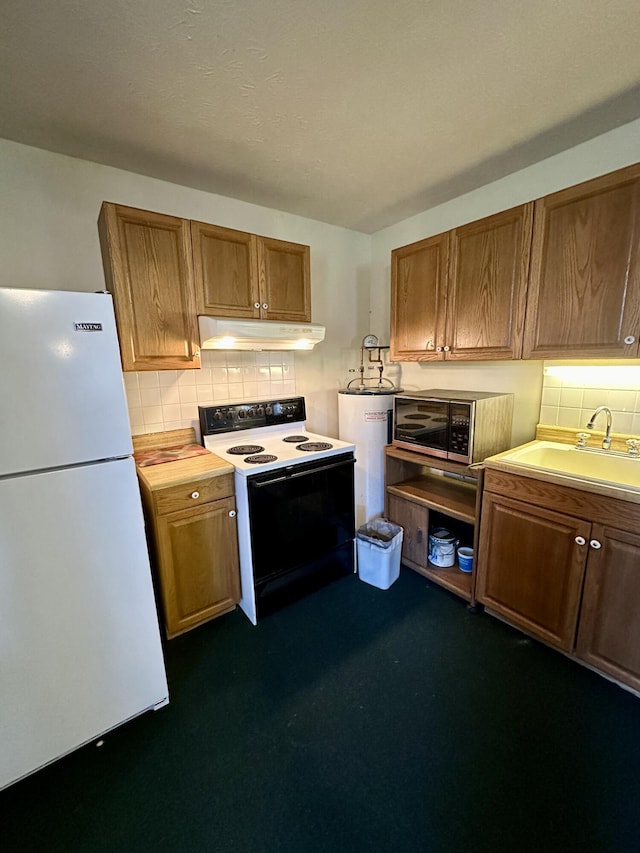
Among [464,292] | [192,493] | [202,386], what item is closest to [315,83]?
[464,292]

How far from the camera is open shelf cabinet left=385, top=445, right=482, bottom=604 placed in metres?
2.05

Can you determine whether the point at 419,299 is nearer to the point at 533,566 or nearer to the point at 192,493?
the point at 533,566

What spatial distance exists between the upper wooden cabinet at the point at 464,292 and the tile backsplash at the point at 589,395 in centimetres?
37

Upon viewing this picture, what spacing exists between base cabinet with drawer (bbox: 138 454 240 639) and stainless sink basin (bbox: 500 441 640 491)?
4.87 feet

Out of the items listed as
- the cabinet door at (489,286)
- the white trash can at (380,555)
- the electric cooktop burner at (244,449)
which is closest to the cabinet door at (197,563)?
the electric cooktop burner at (244,449)

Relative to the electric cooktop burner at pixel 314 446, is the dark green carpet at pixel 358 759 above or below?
below

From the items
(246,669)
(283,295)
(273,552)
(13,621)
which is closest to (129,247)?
(283,295)

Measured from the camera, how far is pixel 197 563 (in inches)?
71.7

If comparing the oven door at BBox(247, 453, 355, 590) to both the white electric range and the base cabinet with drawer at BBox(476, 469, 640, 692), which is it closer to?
the white electric range

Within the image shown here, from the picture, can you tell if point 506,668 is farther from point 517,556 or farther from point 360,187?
point 360,187

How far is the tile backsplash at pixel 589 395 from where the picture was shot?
68.0 inches

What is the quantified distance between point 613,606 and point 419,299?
6.11 ft

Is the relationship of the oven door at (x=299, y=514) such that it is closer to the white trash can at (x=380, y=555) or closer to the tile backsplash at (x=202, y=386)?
the white trash can at (x=380, y=555)

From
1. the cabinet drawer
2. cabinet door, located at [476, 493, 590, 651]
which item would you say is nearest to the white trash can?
cabinet door, located at [476, 493, 590, 651]
